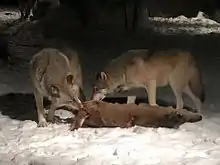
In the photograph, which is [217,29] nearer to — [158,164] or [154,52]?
[154,52]

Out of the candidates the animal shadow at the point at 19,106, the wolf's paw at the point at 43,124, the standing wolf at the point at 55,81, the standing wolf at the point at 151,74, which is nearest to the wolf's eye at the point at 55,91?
the standing wolf at the point at 55,81

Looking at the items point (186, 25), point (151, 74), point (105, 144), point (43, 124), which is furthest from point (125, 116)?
point (186, 25)

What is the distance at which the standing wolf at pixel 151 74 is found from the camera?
6.22 meters

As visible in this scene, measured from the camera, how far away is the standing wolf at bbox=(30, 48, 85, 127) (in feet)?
18.0

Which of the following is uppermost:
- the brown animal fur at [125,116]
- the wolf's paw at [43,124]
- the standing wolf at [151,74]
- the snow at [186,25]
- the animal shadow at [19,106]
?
the standing wolf at [151,74]

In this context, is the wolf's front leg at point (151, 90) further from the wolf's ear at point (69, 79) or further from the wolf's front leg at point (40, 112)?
the wolf's front leg at point (40, 112)

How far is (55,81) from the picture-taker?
5520 mm

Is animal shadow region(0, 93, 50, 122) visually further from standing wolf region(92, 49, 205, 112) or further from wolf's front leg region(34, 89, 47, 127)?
standing wolf region(92, 49, 205, 112)

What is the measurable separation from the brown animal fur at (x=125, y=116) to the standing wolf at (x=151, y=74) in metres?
0.51

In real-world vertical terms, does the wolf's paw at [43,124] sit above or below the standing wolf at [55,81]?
below

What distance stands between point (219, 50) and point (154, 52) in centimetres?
584

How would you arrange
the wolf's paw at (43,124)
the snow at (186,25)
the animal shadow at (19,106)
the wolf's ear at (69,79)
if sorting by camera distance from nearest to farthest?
the wolf's ear at (69,79) → the wolf's paw at (43,124) → the animal shadow at (19,106) → the snow at (186,25)

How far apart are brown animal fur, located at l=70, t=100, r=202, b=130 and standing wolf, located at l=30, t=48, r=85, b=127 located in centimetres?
17

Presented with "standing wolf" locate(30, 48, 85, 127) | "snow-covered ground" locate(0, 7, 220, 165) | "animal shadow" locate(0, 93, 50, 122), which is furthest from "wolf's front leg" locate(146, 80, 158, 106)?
"animal shadow" locate(0, 93, 50, 122)
